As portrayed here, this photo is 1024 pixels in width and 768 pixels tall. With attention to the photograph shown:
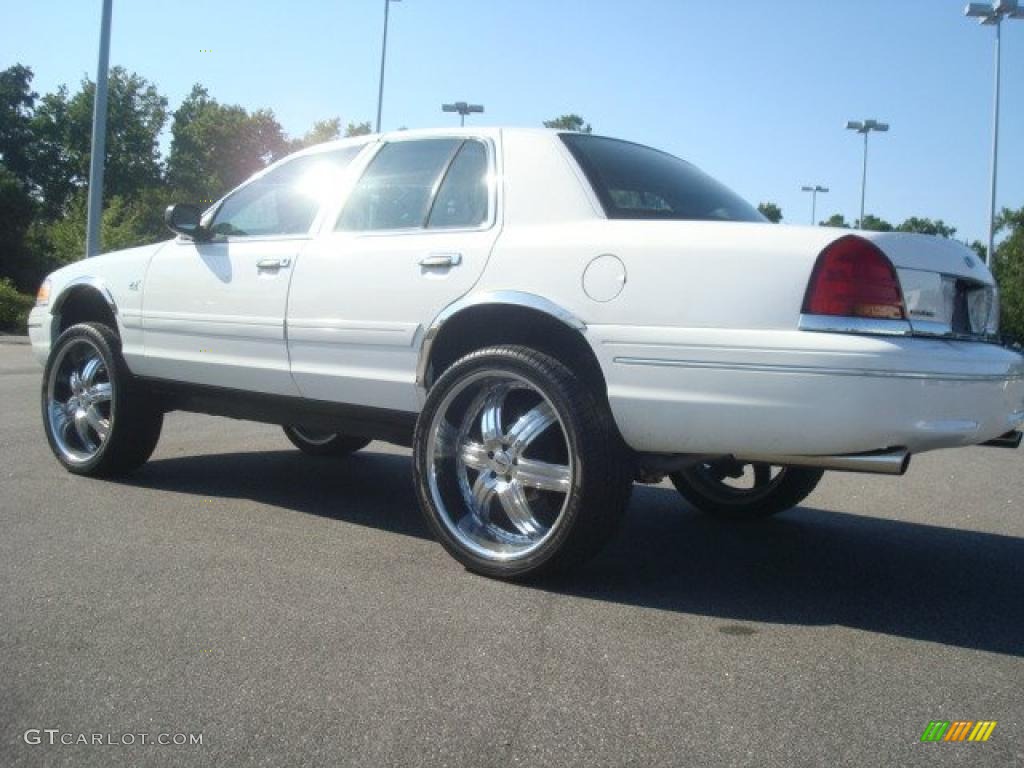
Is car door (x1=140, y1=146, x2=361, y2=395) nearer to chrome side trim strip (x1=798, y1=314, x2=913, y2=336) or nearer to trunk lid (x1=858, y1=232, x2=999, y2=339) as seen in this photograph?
chrome side trim strip (x1=798, y1=314, x2=913, y2=336)

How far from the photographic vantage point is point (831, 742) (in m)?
2.33

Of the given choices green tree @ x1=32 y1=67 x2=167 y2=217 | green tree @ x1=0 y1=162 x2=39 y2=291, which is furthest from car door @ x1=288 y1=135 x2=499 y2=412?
green tree @ x1=32 y1=67 x2=167 y2=217

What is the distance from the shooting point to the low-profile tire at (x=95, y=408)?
5363mm

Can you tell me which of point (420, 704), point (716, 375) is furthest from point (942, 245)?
point (420, 704)

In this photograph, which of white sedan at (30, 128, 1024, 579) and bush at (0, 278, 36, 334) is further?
bush at (0, 278, 36, 334)

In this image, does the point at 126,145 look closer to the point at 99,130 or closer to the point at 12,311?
the point at 12,311

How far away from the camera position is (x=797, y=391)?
3088mm

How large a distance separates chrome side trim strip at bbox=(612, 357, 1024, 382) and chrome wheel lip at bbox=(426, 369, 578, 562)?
44 centimetres

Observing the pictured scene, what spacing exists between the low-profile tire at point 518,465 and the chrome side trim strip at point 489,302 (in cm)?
16

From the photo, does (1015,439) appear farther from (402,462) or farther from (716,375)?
(402,462)

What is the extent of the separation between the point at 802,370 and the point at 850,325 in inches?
8.4

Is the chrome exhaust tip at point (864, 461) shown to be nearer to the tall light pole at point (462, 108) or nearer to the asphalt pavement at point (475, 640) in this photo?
the asphalt pavement at point (475, 640)

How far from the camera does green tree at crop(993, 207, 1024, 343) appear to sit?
3384 centimetres

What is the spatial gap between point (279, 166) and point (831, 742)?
3982 mm
